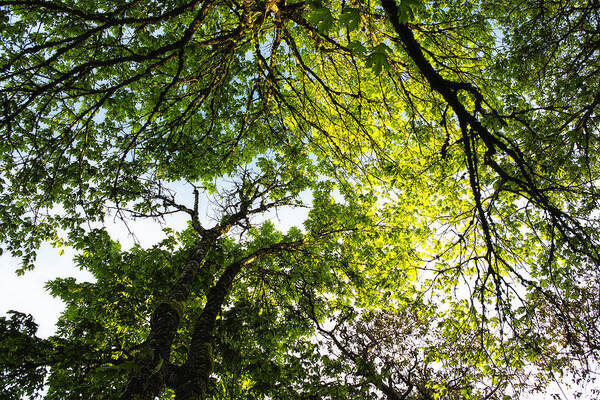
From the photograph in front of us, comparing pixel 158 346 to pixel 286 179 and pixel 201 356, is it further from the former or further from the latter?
pixel 286 179

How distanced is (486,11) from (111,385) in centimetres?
1241

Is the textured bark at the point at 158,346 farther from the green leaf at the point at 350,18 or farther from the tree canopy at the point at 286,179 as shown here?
the green leaf at the point at 350,18

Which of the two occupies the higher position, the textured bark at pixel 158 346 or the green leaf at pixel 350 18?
the green leaf at pixel 350 18

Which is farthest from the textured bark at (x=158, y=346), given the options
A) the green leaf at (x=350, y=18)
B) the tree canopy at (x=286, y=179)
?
the green leaf at (x=350, y=18)

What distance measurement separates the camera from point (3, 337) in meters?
4.31

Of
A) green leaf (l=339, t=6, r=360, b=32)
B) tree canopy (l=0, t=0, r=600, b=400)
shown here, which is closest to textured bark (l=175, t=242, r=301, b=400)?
tree canopy (l=0, t=0, r=600, b=400)

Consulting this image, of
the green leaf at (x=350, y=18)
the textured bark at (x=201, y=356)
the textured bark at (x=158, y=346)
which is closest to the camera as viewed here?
the green leaf at (x=350, y=18)

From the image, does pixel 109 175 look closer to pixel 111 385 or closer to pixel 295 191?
pixel 111 385

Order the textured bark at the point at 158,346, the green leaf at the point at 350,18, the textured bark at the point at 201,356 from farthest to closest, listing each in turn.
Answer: the textured bark at the point at 201,356, the textured bark at the point at 158,346, the green leaf at the point at 350,18

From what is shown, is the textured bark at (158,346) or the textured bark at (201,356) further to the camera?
the textured bark at (201,356)

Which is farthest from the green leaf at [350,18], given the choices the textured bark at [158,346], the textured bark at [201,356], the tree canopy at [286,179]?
the textured bark at [201,356]

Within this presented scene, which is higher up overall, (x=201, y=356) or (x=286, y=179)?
(x=286, y=179)

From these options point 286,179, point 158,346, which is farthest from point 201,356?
point 286,179

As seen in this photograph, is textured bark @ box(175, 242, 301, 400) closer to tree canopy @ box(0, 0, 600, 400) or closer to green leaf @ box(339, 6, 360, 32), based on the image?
tree canopy @ box(0, 0, 600, 400)
